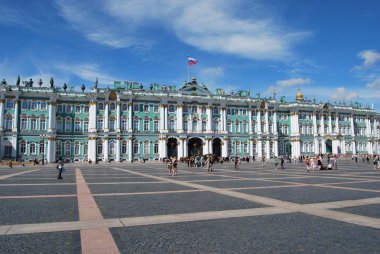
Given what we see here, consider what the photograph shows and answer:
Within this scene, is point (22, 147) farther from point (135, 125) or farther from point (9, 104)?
point (135, 125)

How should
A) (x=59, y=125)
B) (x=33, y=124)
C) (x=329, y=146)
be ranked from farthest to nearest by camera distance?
(x=329, y=146) → (x=59, y=125) → (x=33, y=124)

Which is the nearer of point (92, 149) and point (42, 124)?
point (42, 124)

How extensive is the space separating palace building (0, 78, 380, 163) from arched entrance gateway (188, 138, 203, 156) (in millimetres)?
222

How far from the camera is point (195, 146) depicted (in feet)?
236

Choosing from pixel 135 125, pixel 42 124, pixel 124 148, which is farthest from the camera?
pixel 135 125

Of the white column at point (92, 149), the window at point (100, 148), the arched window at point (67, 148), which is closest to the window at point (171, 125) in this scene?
the window at point (100, 148)

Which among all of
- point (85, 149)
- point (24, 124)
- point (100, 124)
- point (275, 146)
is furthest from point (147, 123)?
point (275, 146)

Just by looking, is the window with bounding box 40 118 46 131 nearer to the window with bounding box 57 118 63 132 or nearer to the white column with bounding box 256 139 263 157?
the window with bounding box 57 118 63 132

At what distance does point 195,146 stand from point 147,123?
1196 cm

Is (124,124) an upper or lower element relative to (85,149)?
upper

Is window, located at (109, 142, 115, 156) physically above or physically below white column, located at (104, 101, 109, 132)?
below

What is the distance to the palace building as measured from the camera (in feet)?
201

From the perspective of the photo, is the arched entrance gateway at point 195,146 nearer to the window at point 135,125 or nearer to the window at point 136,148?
the window at point 136,148

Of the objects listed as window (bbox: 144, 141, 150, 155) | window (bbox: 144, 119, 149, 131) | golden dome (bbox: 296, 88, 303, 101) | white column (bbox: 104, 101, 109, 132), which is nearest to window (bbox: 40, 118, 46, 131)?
white column (bbox: 104, 101, 109, 132)
